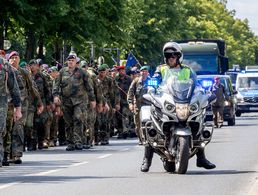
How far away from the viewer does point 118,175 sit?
17062mm

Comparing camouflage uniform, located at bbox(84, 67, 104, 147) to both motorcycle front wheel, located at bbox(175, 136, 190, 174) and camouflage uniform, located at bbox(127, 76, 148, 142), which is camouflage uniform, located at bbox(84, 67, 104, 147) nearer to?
camouflage uniform, located at bbox(127, 76, 148, 142)

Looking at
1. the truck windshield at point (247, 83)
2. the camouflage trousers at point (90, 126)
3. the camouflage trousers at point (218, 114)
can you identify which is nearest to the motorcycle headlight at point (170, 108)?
the camouflage trousers at point (90, 126)

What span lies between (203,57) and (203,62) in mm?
274

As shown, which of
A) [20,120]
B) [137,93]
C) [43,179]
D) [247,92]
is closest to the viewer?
[43,179]

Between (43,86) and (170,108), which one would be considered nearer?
(170,108)

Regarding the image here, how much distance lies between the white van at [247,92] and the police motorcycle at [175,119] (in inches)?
1379

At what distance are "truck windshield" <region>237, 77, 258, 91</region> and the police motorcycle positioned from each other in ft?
118

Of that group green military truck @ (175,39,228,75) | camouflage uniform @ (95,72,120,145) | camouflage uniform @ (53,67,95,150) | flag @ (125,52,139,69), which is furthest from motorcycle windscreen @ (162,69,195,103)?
green military truck @ (175,39,228,75)

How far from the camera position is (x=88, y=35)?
4325 cm

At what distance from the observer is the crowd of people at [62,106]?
20.5 metres

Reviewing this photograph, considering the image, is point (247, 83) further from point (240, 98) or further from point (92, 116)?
point (92, 116)

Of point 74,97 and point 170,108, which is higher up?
point 74,97

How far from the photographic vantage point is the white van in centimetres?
5253

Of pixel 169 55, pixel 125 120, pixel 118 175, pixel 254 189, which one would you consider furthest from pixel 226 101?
pixel 254 189
